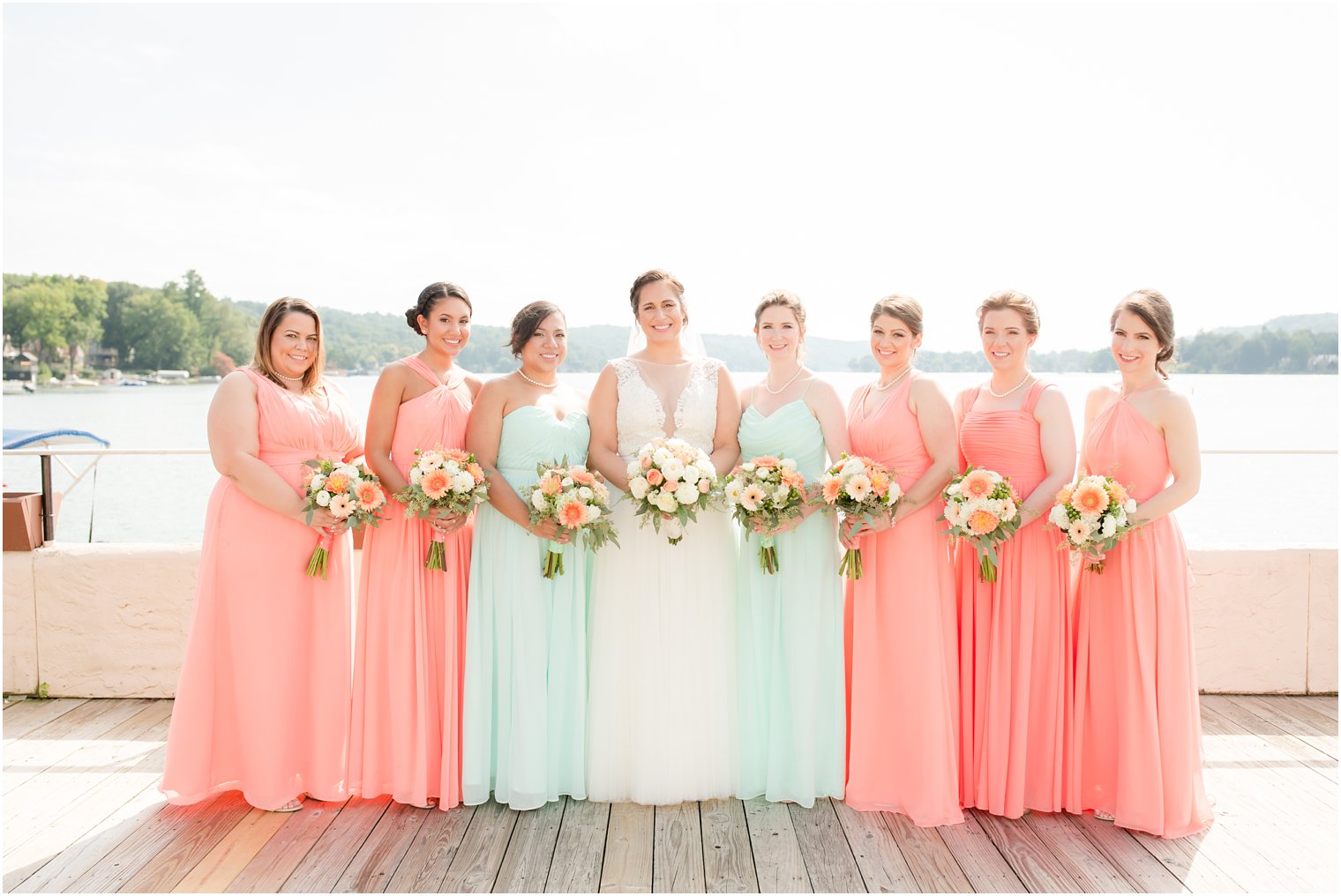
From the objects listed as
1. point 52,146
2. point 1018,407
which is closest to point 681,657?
point 1018,407

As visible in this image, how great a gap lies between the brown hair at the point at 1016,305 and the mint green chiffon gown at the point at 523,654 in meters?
2.32

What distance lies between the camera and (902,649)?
442 cm

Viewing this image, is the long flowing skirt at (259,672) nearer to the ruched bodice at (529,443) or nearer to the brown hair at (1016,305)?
the ruched bodice at (529,443)

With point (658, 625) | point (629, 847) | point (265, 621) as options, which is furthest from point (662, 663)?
point (265, 621)

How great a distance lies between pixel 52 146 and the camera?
191ft

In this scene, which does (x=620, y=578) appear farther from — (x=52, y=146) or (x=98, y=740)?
(x=52, y=146)

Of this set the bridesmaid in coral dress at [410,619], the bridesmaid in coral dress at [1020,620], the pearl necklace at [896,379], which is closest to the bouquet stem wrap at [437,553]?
the bridesmaid in coral dress at [410,619]

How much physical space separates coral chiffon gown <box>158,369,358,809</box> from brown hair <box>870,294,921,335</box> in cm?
304

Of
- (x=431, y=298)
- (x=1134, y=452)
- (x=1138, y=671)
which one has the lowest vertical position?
(x=1138, y=671)

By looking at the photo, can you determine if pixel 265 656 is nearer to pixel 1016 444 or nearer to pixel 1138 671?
pixel 1016 444

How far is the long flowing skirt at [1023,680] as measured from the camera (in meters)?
4.32

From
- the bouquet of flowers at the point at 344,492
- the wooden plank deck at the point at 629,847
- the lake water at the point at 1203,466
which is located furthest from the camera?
the lake water at the point at 1203,466

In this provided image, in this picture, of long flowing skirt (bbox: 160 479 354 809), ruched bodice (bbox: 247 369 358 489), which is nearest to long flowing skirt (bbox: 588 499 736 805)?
long flowing skirt (bbox: 160 479 354 809)

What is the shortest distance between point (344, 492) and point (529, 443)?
95 cm
